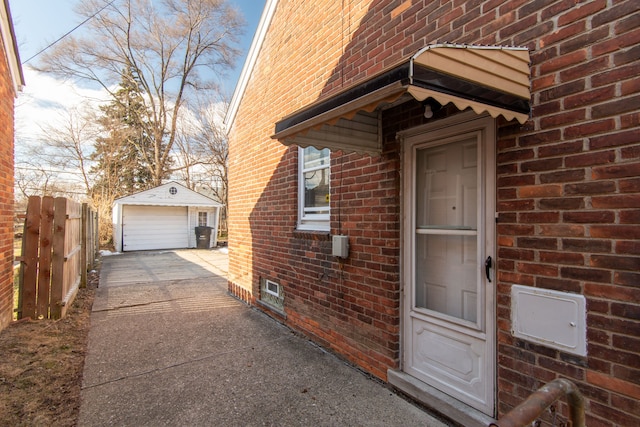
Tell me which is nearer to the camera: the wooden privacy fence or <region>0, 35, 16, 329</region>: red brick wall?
<region>0, 35, 16, 329</region>: red brick wall

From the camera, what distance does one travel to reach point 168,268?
10422 mm

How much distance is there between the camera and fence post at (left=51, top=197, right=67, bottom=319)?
5027 mm

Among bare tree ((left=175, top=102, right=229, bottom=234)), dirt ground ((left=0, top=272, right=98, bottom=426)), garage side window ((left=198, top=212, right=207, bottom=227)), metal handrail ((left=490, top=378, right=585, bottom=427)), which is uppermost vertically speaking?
bare tree ((left=175, top=102, right=229, bottom=234))

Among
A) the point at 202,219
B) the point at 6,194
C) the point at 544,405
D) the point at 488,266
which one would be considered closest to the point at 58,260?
the point at 6,194

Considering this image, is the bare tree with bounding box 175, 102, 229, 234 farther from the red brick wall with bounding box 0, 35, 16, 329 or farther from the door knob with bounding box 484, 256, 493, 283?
the door knob with bounding box 484, 256, 493, 283

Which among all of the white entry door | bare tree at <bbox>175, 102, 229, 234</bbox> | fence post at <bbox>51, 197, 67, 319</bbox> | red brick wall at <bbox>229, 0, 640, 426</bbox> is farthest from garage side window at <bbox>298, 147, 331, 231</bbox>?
bare tree at <bbox>175, 102, 229, 234</bbox>

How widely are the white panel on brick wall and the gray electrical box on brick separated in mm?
1684

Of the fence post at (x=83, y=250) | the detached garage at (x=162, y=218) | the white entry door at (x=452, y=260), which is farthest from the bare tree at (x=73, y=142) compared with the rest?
the white entry door at (x=452, y=260)

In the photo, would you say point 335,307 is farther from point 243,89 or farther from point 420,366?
point 243,89

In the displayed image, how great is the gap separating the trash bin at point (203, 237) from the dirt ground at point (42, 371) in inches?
458

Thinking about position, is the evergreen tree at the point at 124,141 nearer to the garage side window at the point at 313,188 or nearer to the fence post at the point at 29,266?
the fence post at the point at 29,266

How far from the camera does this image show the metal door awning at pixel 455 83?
1.73 m

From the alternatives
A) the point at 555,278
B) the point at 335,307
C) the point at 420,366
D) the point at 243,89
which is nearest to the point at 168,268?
the point at 243,89

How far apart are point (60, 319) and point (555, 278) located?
6235mm
